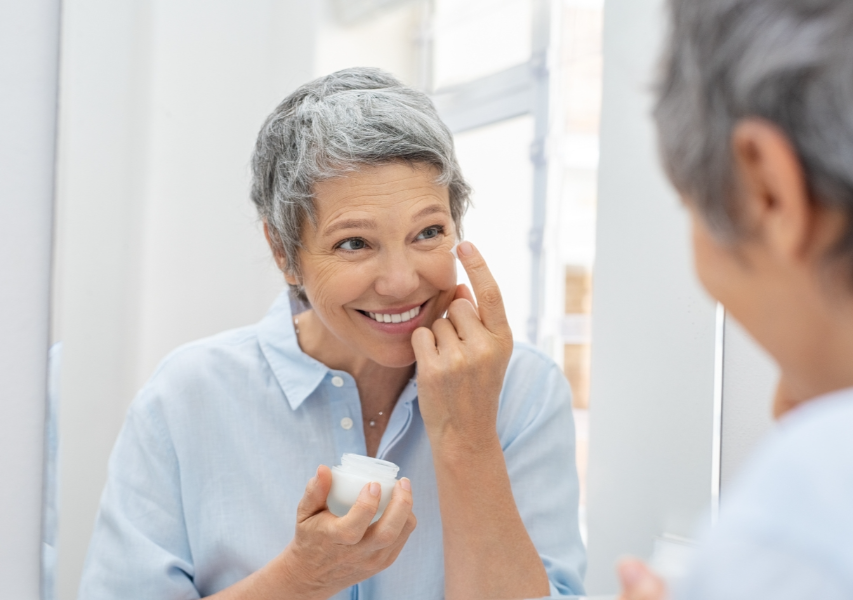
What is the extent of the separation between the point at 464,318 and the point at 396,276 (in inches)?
4.4

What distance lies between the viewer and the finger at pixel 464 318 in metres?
0.97

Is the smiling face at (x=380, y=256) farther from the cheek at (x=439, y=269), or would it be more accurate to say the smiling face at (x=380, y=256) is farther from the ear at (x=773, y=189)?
the ear at (x=773, y=189)

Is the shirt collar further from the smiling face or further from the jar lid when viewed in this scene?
the jar lid

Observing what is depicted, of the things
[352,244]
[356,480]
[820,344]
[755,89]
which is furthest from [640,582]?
[352,244]

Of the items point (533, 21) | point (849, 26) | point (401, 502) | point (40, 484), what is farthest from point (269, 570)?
point (533, 21)

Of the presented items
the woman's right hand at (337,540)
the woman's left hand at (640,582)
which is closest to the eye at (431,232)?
the woman's right hand at (337,540)

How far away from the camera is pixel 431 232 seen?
38.4 inches

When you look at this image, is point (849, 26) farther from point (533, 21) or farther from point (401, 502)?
Answer: point (533, 21)

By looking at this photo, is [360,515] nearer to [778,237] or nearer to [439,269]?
[439,269]

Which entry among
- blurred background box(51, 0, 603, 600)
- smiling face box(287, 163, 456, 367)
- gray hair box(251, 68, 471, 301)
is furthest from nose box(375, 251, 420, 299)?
blurred background box(51, 0, 603, 600)

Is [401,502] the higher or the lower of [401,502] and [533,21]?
the lower

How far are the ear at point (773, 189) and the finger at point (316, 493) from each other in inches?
19.8

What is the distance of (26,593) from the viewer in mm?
958

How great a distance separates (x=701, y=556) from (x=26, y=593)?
0.93 metres
